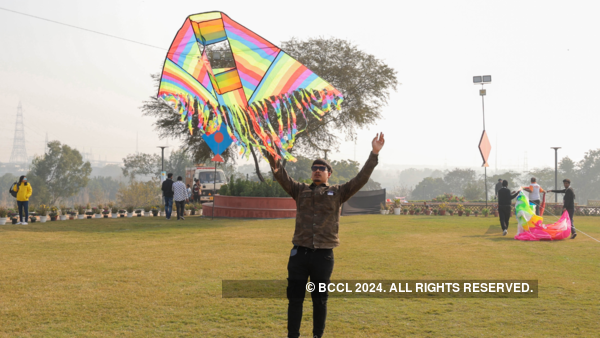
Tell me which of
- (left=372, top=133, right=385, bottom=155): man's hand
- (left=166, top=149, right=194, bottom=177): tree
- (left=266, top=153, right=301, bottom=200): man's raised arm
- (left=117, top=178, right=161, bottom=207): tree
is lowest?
(left=117, top=178, right=161, bottom=207): tree

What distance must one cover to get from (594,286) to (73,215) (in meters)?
21.0

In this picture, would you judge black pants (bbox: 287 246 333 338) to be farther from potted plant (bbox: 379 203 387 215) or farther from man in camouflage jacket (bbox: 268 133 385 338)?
potted plant (bbox: 379 203 387 215)

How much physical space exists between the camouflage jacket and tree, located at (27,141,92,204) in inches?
3222

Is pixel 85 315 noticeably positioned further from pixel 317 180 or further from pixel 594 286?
pixel 594 286

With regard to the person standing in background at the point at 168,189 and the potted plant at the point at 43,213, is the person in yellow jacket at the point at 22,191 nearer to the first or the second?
the potted plant at the point at 43,213

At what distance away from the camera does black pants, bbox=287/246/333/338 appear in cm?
462

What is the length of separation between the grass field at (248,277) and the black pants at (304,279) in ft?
2.11

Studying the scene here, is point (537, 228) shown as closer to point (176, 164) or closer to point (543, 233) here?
point (543, 233)

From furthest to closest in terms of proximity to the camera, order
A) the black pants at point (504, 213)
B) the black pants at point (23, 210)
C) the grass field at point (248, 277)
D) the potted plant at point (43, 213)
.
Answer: the potted plant at point (43, 213) → the black pants at point (23, 210) → the black pants at point (504, 213) → the grass field at point (248, 277)

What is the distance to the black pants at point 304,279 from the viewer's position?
4617 millimetres

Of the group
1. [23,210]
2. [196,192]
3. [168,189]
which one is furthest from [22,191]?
[196,192]

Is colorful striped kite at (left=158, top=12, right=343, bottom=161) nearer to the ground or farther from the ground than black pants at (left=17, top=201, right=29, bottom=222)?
farther from the ground

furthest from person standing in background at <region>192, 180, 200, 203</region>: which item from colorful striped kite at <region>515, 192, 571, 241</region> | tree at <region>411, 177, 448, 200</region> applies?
tree at <region>411, 177, 448, 200</region>

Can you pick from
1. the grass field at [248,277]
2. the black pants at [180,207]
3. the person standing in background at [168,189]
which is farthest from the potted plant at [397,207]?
the person standing in background at [168,189]
